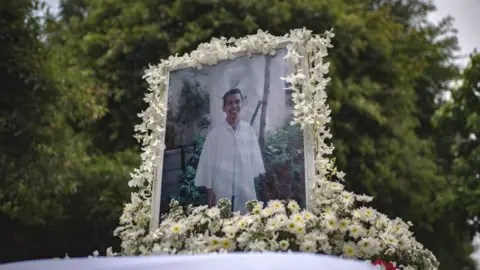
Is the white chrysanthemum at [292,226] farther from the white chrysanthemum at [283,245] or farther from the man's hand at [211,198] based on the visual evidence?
the man's hand at [211,198]

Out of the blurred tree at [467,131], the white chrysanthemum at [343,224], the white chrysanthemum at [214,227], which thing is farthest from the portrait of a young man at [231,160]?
the blurred tree at [467,131]

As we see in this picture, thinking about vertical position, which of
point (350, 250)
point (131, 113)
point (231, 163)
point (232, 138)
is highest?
point (131, 113)

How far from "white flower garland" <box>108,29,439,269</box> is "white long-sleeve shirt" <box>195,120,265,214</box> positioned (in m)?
0.09

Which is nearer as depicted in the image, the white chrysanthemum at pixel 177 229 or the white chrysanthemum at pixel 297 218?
the white chrysanthemum at pixel 297 218

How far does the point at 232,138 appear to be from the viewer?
325cm

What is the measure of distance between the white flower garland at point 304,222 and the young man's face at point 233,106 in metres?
0.25

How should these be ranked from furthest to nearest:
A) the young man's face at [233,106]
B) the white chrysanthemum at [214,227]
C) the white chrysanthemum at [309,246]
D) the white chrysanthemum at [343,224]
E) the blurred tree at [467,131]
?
the blurred tree at [467,131] < the young man's face at [233,106] < the white chrysanthemum at [214,227] < the white chrysanthemum at [343,224] < the white chrysanthemum at [309,246]

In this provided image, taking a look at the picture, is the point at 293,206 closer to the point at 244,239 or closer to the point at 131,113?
the point at 244,239

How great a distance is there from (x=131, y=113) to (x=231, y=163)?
3466mm

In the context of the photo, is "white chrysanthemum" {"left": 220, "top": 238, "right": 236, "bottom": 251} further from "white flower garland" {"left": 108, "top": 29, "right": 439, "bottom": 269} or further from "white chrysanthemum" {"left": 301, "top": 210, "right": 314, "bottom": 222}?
"white chrysanthemum" {"left": 301, "top": 210, "right": 314, "bottom": 222}

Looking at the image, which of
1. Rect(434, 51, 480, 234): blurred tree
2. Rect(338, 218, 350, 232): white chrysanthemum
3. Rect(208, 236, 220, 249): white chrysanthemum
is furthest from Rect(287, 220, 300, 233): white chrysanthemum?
Rect(434, 51, 480, 234): blurred tree

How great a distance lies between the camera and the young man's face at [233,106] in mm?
3260

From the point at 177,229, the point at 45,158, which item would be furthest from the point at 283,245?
the point at 45,158

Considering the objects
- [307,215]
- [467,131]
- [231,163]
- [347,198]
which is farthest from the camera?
[467,131]
